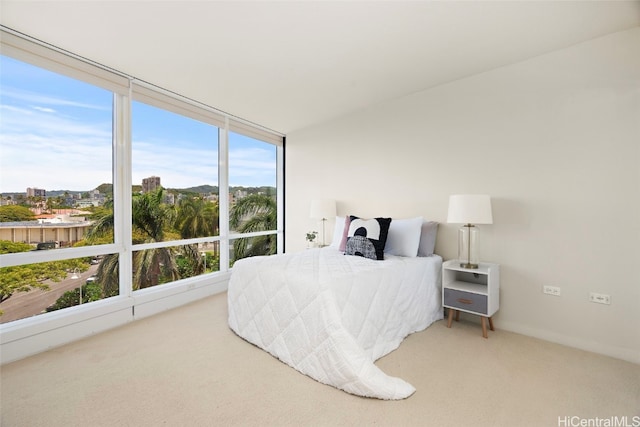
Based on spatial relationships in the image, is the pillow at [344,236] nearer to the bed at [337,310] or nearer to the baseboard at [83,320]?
the bed at [337,310]

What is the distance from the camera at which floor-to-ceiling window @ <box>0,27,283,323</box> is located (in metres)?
2.41

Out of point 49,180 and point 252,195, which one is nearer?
point 49,180

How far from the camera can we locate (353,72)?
9.59 ft

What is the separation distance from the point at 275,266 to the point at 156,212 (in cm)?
188

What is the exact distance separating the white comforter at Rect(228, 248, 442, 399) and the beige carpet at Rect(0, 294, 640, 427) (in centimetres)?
10

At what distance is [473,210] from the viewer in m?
2.68

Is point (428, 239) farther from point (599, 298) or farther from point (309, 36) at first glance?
point (309, 36)

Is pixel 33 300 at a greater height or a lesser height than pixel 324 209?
lesser

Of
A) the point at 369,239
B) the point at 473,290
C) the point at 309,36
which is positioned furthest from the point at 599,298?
the point at 309,36

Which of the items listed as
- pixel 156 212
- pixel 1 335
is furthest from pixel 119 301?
pixel 156 212

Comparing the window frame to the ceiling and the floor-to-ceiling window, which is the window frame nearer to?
the floor-to-ceiling window

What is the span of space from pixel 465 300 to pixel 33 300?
3.78m

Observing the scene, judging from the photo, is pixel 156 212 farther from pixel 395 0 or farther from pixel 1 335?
pixel 395 0

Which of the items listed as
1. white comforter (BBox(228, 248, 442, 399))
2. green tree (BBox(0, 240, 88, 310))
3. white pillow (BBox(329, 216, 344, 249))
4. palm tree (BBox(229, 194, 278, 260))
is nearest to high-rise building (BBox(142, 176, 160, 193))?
green tree (BBox(0, 240, 88, 310))
